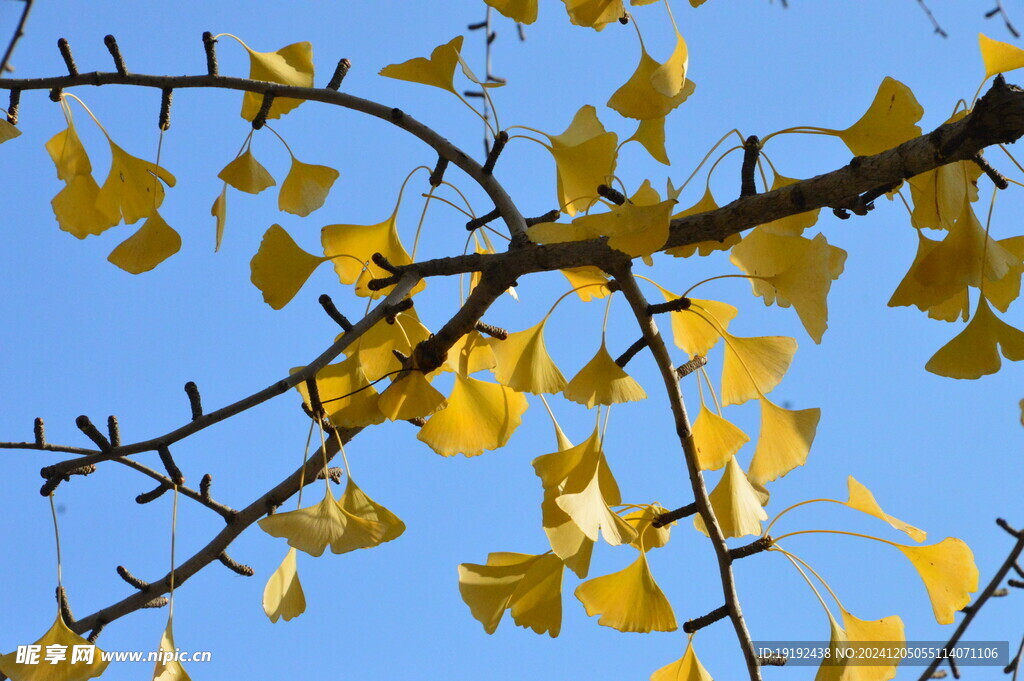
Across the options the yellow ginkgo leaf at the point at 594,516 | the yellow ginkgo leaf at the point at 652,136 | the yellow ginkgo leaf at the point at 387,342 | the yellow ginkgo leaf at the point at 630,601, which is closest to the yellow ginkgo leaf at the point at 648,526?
the yellow ginkgo leaf at the point at 630,601

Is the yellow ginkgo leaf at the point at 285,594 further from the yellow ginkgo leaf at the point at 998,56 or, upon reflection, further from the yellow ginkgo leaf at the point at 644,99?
the yellow ginkgo leaf at the point at 998,56

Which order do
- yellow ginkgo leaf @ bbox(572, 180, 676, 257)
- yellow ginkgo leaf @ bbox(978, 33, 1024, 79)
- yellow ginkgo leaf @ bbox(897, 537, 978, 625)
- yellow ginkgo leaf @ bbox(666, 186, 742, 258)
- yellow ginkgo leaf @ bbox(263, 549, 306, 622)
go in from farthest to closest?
yellow ginkgo leaf @ bbox(263, 549, 306, 622) → yellow ginkgo leaf @ bbox(897, 537, 978, 625) → yellow ginkgo leaf @ bbox(666, 186, 742, 258) → yellow ginkgo leaf @ bbox(978, 33, 1024, 79) → yellow ginkgo leaf @ bbox(572, 180, 676, 257)

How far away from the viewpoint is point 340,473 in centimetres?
128

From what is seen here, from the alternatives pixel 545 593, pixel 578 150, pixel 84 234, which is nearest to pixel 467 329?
pixel 578 150

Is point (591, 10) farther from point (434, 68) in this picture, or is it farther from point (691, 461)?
point (691, 461)

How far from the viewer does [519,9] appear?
42.4 inches

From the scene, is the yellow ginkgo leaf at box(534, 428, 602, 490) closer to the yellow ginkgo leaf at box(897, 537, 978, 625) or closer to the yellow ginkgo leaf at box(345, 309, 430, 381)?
the yellow ginkgo leaf at box(345, 309, 430, 381)

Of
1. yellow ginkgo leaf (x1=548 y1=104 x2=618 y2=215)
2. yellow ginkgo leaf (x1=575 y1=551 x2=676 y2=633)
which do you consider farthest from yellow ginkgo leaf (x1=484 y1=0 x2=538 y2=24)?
yellow ginkgo leaf (x1=575 y1=551 x2=676 y2=633)

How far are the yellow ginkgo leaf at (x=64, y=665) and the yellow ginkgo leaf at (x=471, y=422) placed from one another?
20.3 inches

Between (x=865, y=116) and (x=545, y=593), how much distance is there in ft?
2.51

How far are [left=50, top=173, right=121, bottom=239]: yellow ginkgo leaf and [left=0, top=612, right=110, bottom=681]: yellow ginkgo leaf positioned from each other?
2.10ft

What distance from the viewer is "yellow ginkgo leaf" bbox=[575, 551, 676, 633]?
108 centimetres

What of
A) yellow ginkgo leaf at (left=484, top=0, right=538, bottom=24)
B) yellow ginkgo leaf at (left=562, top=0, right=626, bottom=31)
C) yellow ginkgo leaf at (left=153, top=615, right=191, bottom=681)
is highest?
yellow ginkgo leaf at (left=484, top=0, right=538, bottom=24)

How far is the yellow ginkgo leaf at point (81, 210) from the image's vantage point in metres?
1.32
